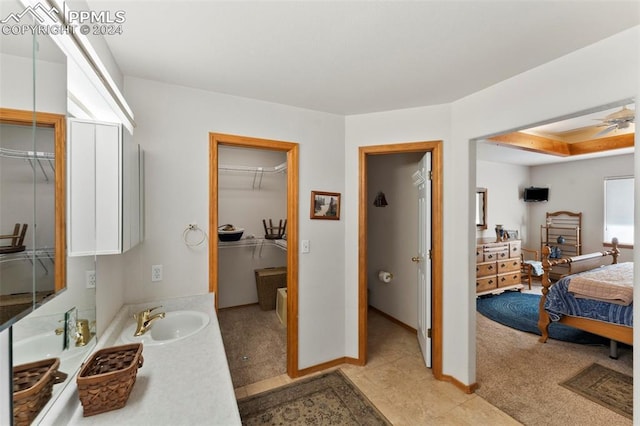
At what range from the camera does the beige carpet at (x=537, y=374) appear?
200 cm

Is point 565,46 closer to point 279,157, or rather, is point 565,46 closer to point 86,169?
point 86,169

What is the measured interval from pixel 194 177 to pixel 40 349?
54.8 inches

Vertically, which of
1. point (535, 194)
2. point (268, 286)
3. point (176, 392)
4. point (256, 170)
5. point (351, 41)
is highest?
point (351, 41)

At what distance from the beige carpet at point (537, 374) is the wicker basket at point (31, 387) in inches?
106

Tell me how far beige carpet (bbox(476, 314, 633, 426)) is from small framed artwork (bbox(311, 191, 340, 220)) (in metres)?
1.92

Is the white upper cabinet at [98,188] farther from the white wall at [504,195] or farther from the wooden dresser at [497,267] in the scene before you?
the white wall at [504,195]

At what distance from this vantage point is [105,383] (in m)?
0.91

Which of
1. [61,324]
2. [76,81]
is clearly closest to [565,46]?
[76,81]

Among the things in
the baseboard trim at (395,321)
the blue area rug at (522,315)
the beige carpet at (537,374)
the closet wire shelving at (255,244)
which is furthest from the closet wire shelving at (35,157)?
the blue area rug at (522,315)

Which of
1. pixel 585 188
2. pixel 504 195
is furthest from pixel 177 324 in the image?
pixel 585 188

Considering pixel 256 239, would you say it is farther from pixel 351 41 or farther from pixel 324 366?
pixel 351 41

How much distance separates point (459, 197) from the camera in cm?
230

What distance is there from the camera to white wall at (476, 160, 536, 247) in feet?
17.9

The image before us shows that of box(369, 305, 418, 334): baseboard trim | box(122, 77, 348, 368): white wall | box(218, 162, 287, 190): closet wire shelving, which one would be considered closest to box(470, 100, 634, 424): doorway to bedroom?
box(369, 305, 418, 334): baseboard trim
